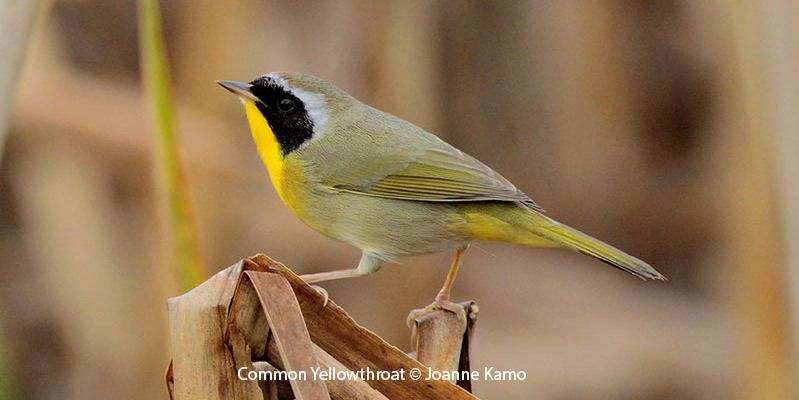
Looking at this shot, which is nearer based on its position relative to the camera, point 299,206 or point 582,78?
point 299,206

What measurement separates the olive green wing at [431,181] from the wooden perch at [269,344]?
0.71 metres

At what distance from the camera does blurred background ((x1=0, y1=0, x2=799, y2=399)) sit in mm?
3727

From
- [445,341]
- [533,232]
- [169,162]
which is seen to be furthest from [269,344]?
[533,232]

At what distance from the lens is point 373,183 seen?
2.59 metres

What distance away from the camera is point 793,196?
2.76 meters

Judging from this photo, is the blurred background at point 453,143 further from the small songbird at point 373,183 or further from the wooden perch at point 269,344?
the wooden perch at point 269,344

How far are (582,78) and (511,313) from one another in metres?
1.02

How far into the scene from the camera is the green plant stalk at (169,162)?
2.24 meters

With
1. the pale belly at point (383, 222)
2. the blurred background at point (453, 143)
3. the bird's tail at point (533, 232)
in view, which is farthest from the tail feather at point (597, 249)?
the blurred background at point (453, 143)

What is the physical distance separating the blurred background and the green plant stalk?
1.29 meters

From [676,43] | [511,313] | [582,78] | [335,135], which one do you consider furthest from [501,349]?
[335,135]

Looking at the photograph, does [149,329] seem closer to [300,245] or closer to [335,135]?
[300,245]

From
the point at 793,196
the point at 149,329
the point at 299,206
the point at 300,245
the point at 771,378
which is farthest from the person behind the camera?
the point at 300,245

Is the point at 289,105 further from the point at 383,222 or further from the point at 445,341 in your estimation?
the point at 445,341
